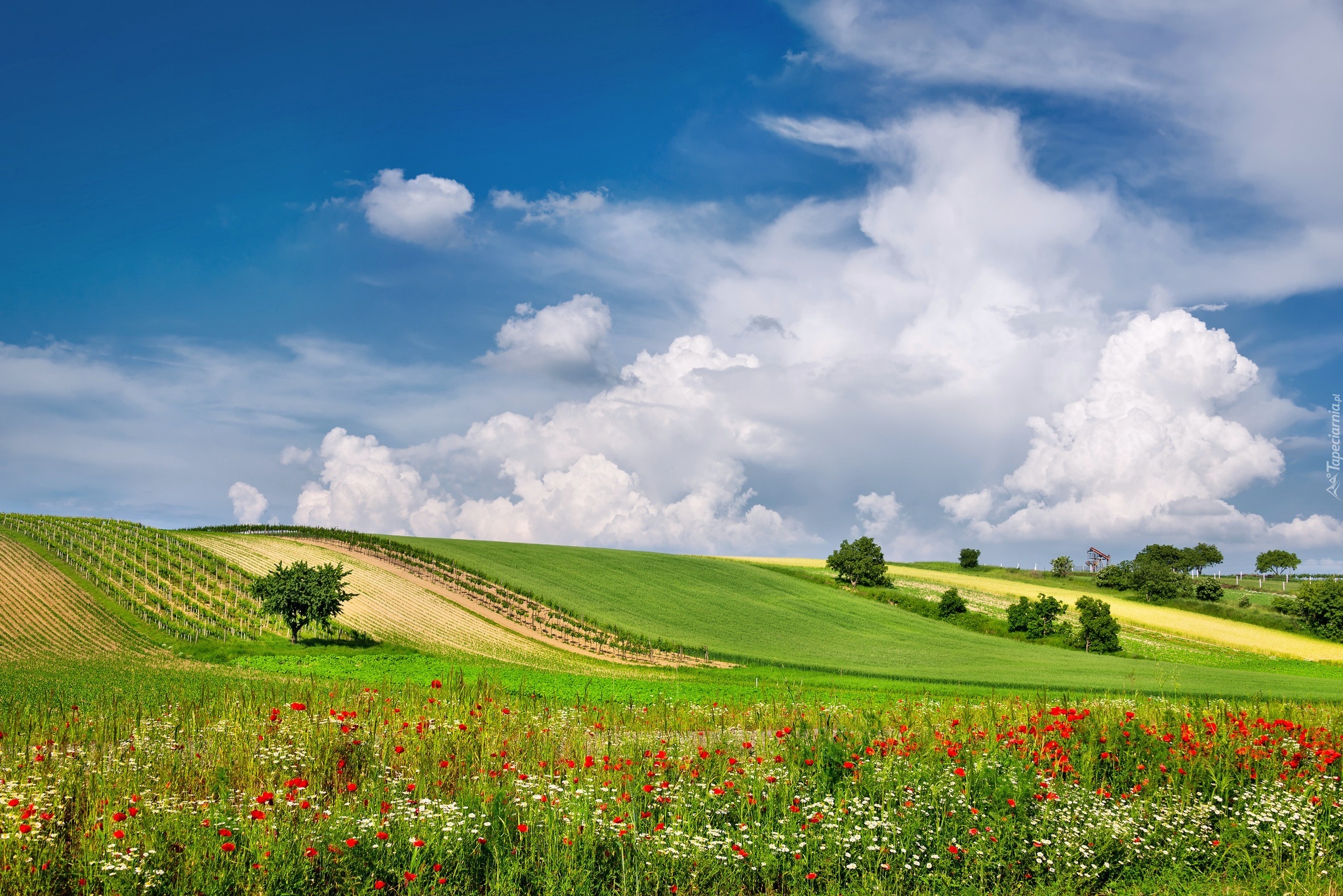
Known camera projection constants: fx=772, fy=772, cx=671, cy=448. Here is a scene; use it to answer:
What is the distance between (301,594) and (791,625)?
3387cm

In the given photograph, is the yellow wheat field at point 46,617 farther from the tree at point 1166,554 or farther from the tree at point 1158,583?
the tree at point 1166,554

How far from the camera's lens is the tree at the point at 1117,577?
104312mm

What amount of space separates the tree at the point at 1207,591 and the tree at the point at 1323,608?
2131 cm

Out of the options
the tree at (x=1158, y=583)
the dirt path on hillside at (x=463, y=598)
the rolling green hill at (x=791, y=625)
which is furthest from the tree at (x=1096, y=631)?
the dirt path on hillside at (x=463, y=598)

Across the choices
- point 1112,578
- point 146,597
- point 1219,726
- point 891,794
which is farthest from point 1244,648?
point 146,597

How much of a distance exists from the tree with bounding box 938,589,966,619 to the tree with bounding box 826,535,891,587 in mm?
11311

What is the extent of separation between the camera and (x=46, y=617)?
41375 millimetres

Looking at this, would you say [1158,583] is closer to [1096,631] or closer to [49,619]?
[1096,631]

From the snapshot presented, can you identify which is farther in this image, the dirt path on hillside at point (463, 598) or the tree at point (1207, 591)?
the tree at point (1207, 591)

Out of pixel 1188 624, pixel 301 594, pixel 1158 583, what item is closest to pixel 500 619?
pixel 301 594

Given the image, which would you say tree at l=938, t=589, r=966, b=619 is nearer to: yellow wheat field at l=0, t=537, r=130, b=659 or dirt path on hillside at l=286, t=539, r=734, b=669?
dirt path on hillside at l=286, t=539, r=734, b=669

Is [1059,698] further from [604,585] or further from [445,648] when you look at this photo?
[604,585]

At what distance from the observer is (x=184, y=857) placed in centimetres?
721

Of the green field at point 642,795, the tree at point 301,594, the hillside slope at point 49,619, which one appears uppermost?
the green field at point 642,795
